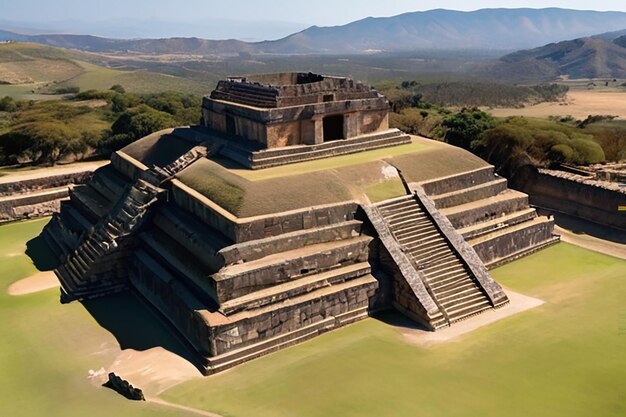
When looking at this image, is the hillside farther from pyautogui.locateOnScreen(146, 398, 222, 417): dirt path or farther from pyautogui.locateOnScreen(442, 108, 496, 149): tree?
pyautogui.locateOnScreen(146, 398, 222, 417): dirt path

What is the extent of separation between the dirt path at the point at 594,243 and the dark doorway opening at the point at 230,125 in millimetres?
11481

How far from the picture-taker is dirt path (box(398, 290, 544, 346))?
41.4 feet

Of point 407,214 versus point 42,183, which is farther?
point 42,183

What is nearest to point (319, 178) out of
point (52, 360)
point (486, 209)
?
point (486, 209)

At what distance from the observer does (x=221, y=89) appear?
64.8 ft

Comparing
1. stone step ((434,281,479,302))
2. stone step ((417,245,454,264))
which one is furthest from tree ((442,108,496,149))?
stone step ((434,281,479,302))

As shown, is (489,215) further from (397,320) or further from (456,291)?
(397,320)

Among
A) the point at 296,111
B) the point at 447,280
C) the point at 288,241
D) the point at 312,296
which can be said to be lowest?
the point at 447,280

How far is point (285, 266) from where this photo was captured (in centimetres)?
1288

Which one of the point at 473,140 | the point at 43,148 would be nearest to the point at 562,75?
the point at 473,140

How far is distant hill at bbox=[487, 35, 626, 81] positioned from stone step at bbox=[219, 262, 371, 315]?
348 feet

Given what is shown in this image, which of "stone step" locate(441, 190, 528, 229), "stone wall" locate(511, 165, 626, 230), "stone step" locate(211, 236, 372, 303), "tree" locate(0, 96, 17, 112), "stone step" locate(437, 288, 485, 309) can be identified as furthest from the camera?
"tree" locate(0, 96, 17, 112)

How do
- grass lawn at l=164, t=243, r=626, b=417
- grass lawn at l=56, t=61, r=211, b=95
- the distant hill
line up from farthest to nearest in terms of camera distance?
the distant hill → grass lawn at l=56, t=61, r=211, b=95 → grass lawn at l=164, t=243, r=626, b=417

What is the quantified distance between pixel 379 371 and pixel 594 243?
10809 millimetres
